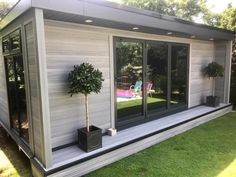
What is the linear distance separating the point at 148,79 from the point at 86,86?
2.14 meters

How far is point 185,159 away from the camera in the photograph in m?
3.33

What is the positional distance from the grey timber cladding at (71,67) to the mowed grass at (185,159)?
91 centimetres

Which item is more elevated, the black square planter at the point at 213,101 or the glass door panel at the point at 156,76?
the glass door panel at the point at 156,76

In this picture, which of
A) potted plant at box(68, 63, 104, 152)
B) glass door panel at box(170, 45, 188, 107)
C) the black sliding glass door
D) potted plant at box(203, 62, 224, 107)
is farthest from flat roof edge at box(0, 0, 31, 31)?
potted plant at box(203, 62, 224, 107)

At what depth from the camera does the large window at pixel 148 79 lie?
13.7 feet

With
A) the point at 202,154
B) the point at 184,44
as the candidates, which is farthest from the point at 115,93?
the point at 184,44

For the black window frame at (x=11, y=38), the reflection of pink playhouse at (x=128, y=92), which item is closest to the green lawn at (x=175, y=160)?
the reflection of pink playhouse at (x=128, y=92)

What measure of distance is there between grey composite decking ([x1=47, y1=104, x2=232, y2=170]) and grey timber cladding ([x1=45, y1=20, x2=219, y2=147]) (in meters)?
0.31

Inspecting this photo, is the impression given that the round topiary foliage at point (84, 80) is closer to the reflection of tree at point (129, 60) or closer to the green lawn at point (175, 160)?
the reflection of tree at point (129, 60)

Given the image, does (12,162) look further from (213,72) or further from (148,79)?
(213,72)

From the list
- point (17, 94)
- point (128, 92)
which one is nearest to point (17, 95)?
point (17, 94)

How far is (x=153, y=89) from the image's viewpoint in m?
4.89

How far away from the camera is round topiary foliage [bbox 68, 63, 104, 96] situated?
2.97m

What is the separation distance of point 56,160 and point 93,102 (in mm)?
1228
